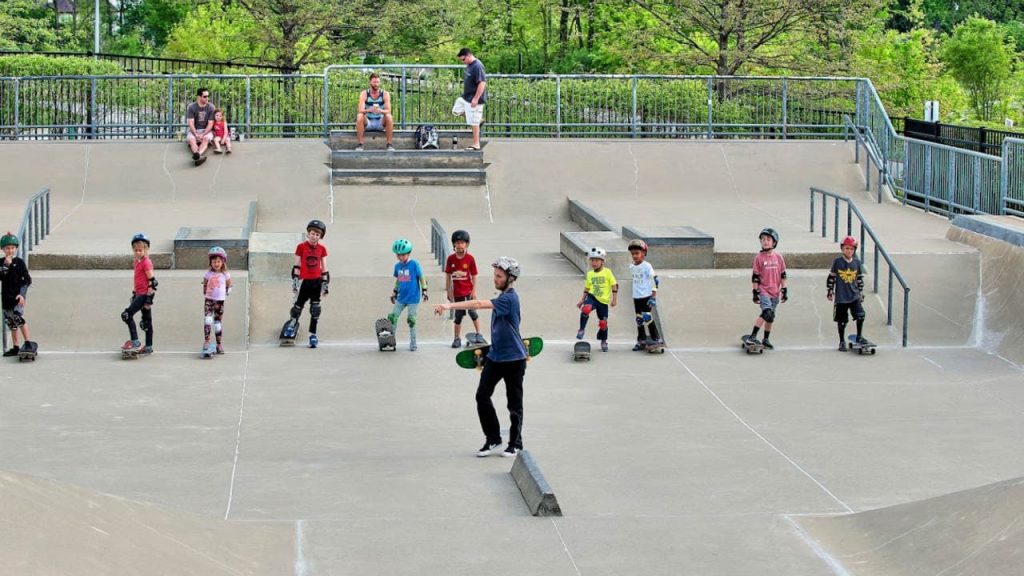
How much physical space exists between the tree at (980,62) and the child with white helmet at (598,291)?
3550 centimetres

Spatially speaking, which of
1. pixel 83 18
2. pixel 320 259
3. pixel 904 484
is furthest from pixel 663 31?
pixel 83 18

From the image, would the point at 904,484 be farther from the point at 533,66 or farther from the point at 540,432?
the point at 533,66

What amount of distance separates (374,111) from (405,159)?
101 cm

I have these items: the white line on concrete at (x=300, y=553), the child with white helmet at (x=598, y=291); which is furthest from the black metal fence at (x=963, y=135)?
the white line on concrete at (x=300, y=553)

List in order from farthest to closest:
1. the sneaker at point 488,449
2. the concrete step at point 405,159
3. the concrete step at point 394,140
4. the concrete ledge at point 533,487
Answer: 1. the concrete step at point 394,140
2. the concrete step at point 405,159
3. the sneaker at point 488,449
4. the concrete ledge at point 533,487

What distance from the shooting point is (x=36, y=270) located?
18.1m

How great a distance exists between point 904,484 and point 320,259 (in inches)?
307

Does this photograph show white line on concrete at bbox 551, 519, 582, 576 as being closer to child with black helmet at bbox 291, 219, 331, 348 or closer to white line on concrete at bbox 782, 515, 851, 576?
white line on concrete at bbox 782, 515, 851, 576

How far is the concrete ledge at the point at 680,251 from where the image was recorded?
18.8 metres

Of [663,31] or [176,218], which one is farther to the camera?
[663,31]

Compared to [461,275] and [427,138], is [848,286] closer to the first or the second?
[461,275]

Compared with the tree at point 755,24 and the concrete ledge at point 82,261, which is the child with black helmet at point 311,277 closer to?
the concrete ledge at point 82,261

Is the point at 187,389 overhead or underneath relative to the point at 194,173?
underneath

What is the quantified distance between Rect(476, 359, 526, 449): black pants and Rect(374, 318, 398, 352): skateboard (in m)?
4.81
